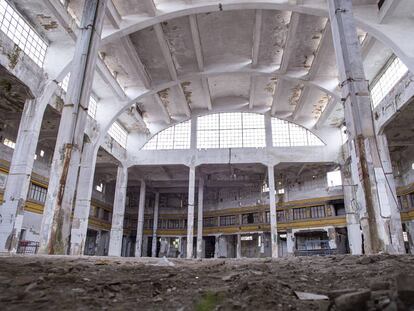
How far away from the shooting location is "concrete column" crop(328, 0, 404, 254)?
941 centimetres

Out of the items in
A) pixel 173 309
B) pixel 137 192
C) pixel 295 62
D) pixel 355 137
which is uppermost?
pixel 295 62

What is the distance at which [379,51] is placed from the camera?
1847cm

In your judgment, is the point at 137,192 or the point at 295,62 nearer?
the point at 295,62

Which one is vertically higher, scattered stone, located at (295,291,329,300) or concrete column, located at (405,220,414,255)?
concrete column, located at (405,220,414,255)

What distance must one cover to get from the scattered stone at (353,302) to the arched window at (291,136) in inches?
1063

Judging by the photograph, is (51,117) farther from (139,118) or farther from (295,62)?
(295,62)

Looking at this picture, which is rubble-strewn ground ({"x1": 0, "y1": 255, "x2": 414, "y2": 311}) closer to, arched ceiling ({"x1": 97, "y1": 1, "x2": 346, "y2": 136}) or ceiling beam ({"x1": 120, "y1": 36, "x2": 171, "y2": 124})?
arched ceiling ({"x1": 97, "y1": 1, "x2": 346, "y2": 136})

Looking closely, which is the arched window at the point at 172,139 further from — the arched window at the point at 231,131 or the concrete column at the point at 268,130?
the concrete column at the point at 268,130

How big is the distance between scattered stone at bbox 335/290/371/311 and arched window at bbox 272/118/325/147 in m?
27.0

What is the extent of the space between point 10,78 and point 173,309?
599 inches

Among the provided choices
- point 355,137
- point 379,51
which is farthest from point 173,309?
point 379,51

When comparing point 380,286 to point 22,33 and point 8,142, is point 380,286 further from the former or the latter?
point 8,142

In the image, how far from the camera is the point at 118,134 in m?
28.1

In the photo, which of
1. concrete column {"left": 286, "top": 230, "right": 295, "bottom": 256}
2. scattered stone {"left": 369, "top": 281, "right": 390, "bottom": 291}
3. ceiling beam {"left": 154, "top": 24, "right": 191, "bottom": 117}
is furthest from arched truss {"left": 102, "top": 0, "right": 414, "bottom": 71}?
concrete column {"left": 286, "top": 230, "right": 295, "bottom": 256}
